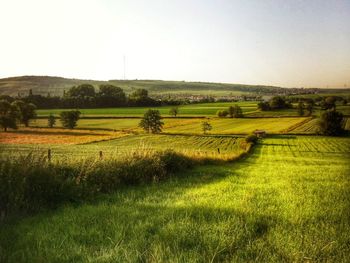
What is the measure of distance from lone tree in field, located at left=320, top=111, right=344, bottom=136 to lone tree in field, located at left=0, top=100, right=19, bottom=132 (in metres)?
70.9

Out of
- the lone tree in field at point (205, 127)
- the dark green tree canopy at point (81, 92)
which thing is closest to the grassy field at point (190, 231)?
the lone tree in field at point (205, 127)

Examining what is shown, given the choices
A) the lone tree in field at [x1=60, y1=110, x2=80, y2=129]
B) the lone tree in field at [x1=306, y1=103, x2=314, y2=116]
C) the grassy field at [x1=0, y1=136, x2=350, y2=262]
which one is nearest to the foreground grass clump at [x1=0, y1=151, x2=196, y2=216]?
the grassy field at [x1=0, y1=136, x2=350, y2=262]

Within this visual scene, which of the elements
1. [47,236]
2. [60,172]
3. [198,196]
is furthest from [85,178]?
[47,236]

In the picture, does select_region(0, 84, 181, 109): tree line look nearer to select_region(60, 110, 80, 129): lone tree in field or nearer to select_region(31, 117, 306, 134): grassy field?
select_region(31, 117, 306, 134): grassy field

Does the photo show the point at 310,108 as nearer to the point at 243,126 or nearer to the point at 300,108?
the point at 300,108

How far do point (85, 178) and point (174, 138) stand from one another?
68664mm

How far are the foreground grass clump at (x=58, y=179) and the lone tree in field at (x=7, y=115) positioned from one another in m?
80.4

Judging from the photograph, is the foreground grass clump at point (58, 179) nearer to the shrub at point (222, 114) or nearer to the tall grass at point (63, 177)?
the tall grass at point (63, 177)

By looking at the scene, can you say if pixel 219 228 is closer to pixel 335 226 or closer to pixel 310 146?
pixel 335 226

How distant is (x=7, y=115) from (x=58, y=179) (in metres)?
86.1

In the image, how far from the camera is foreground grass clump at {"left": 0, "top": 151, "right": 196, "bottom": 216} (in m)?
7.99

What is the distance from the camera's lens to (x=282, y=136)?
81.2 meters

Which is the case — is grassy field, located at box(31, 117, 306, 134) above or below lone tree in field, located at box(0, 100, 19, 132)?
below

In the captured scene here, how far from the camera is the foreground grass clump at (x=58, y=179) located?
7.99 m
